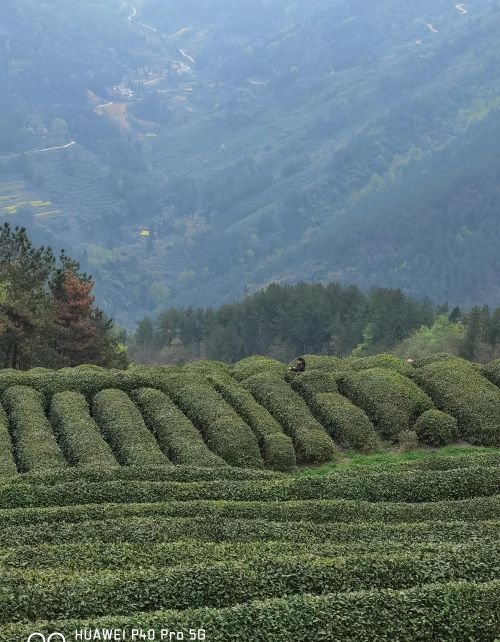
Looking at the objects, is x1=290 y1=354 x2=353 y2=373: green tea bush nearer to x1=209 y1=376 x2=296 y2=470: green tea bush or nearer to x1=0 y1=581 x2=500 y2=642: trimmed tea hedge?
x1=209 y1=376 x2=296 y2=470: green tea bush

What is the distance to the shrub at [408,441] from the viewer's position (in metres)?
31.5

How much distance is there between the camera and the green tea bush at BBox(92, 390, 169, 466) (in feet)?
95.8

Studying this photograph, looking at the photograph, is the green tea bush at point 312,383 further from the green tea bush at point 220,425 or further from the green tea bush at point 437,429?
the green tea bush at point 437,429

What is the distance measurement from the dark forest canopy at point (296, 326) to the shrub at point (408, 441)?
6941 centimetres

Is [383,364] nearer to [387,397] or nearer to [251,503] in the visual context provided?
[387,397]

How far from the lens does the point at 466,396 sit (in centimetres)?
3397

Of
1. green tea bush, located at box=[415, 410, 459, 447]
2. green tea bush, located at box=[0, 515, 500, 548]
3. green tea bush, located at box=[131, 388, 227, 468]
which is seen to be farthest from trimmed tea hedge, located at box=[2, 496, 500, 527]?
green tea bush, located at box=[415, 410, 459, 447]

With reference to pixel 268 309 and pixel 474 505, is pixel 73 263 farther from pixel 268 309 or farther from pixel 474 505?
pixel 268 309

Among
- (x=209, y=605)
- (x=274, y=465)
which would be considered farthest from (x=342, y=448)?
(x=209, y=605)

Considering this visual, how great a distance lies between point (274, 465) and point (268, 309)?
90647 millimetres

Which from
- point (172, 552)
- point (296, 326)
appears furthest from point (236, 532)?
point (296, 326)

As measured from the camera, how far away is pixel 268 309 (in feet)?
395

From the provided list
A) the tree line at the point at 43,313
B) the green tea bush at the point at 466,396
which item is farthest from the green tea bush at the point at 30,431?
the tree line at the point at 43,313

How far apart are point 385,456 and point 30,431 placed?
557 inches
